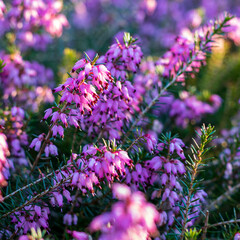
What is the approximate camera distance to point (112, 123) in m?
2.04

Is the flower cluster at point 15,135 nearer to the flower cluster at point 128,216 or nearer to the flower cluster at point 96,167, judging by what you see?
the flower cluster at point 96,167

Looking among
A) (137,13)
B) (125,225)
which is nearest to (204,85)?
(137,13)

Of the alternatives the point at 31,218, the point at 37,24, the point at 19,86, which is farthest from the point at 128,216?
the point at 37,24

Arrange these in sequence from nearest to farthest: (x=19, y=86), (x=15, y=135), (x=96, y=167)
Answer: (x=96, y=167)
(x=15, y=135)
(x=19, y=86)

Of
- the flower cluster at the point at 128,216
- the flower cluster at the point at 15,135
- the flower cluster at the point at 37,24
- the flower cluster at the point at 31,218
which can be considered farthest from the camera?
the flower cluster at the point at 37,24

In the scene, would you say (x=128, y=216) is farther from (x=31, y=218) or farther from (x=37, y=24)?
(x=37, y=24)

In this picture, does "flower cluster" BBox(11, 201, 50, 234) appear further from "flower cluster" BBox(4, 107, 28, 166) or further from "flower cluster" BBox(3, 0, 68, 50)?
"flower cluster" BBox(3, 0, 68, 50)

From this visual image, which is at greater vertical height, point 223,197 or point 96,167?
point 96,167

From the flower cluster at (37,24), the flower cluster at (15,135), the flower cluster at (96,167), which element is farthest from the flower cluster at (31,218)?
the flower cluster at (37,24)

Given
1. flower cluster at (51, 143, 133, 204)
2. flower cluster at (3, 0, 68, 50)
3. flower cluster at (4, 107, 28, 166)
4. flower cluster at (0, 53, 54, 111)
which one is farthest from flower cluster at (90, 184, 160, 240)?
flower cluster at (3, 0, 68, 50)

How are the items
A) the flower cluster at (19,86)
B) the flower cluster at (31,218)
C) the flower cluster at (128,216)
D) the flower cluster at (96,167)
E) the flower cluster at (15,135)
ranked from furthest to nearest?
the flower cluster at (19,86) → the flower cluster at (15,135) → the flower cluster at (31,218) → the flower cluster at (96,167) → the flower cluster at (128,216)

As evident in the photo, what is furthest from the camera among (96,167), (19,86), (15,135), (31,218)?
(19,86)

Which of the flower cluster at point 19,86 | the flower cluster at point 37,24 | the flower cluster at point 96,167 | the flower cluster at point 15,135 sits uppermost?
the flower cluster at point 37,24

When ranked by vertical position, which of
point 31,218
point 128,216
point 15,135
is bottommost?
point 128,216
